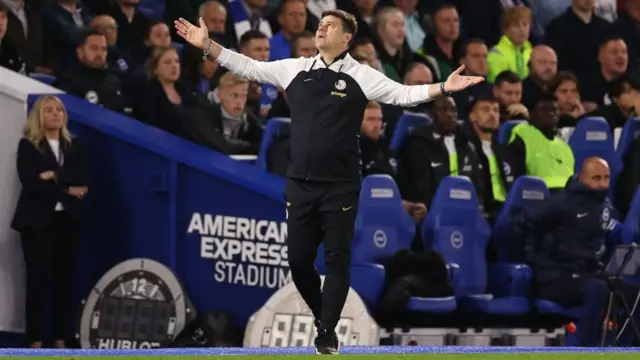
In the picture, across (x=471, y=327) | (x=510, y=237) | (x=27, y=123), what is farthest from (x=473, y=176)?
(x=27, y=123)

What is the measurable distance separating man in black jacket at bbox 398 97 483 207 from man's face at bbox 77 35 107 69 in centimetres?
252

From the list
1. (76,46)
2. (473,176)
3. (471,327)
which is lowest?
(471,327)

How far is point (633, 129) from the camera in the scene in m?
15.7

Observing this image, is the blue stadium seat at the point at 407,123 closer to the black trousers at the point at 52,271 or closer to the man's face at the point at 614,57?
the black trousers at the point at 52,271

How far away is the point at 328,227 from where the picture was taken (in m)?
10.0

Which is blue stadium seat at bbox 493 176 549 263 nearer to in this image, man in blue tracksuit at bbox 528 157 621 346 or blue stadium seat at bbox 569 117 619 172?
man in blue tracksuit at bbox 528 157 621 346

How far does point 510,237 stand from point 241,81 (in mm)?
2533

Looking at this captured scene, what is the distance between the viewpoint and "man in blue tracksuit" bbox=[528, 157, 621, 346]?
46.6 feet

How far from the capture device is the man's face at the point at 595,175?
567 inches

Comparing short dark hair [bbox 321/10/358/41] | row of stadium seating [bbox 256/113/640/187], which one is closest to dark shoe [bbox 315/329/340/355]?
short dark hair [bbox 321/10/358/41]

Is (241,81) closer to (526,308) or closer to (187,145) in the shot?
(187,145)

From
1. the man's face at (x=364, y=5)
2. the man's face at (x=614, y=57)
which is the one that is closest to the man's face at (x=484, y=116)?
the man's face at (x=364, y=5)

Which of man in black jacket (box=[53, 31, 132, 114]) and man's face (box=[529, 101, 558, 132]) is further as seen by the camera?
man's face (box=[529, 101, 558, 132])

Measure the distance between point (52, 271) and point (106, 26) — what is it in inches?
93.4
